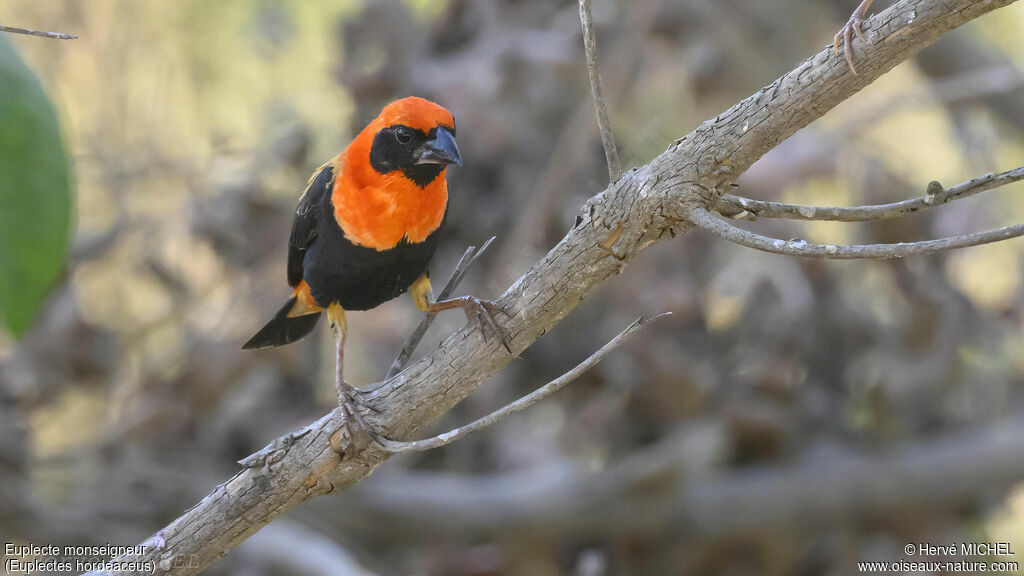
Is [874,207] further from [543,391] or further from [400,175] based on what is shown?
[400,175]

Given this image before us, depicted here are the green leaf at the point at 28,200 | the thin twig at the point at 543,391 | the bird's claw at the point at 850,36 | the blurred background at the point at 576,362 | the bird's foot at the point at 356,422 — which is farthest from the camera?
the blurred background at the point at 576,362

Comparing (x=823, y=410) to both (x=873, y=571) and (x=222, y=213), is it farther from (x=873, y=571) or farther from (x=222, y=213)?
(x=222, y=213)

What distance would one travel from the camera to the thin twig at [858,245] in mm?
1445

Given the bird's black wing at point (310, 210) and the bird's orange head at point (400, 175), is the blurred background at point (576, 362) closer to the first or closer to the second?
the bird's black wing at point (310, 210)

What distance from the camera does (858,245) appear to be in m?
1.61

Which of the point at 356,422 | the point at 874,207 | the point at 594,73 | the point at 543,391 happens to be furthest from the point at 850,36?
the point at 356,422

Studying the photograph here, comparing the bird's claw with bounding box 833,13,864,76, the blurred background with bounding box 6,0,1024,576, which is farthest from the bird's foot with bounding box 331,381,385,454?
the blurred background with bounding box 6,0,1024,576

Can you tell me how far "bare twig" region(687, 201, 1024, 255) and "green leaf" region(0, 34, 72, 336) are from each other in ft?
4.13

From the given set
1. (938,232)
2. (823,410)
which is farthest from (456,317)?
(938,232)

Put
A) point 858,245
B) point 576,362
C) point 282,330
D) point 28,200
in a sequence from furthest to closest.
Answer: point 576,362 < point 282,330 < point 28,200 < point 858,245

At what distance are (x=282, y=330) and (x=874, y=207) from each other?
7.05ft

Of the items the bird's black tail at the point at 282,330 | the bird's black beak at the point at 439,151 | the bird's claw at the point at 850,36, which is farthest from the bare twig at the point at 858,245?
the bird's black tail at the point at 282,330

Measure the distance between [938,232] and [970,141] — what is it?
4.15ft

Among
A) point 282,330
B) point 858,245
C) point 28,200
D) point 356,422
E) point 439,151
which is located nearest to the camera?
point 858,245
